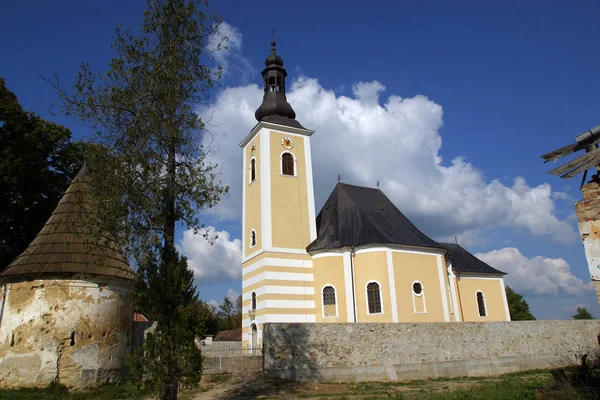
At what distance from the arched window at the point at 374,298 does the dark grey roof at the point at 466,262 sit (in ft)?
29.2

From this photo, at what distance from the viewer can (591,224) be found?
8.70 metres

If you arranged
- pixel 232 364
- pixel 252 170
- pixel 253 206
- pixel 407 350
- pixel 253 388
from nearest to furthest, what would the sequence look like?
pixel 253 388
pixel 232 364
pixel 407 350
pixel 253 206
pixel 252 170

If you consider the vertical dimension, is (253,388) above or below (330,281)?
below

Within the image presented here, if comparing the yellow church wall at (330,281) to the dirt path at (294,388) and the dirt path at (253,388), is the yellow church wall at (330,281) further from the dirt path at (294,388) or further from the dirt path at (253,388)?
the dirt path at (253,388)

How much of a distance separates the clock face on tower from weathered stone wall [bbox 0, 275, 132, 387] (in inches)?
644

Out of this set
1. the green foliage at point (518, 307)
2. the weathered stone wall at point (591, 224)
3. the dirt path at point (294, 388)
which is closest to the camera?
the weathered stone wall at point (591, 224)

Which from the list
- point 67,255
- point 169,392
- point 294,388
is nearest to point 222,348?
point 294,388

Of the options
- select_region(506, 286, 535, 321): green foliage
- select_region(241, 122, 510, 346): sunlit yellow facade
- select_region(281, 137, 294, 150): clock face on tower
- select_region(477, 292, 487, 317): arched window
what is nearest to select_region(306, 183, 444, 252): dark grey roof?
select_region(241, 122, 510, 346): sunlit yellow facade

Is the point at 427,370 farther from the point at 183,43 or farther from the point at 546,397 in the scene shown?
the point at 183,43

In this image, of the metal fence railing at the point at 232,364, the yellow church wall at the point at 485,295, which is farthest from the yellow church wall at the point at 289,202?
the yellow church wall at the point at 485,295

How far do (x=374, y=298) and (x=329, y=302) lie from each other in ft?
8.38

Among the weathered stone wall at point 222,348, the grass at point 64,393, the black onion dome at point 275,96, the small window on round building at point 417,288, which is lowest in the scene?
the grass at point 64,393

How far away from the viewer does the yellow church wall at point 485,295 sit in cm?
2953

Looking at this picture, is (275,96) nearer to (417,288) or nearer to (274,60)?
(274,60)
